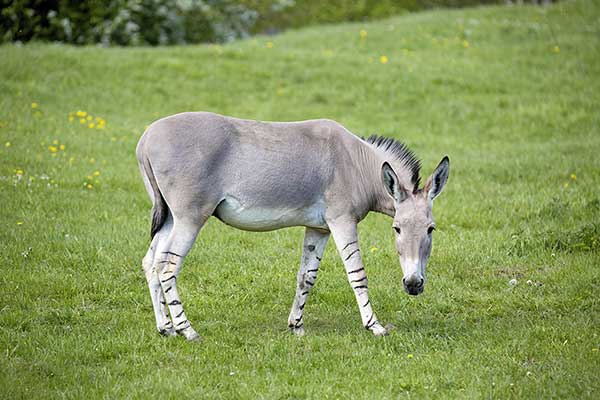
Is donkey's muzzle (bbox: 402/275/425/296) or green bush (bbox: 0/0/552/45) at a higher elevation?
donkey's muzzle (bbox: 402/275/425/296)

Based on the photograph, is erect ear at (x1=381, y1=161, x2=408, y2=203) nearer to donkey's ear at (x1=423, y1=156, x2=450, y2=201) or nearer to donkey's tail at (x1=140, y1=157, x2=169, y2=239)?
donkey's ear at (x1=423, y1=156, x2=450, y2=201)

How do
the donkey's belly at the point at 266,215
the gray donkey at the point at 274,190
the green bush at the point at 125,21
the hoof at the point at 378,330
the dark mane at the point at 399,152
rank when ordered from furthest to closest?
the green bush at the point at 125,21
the dark mane at the point at 399,152
the hoof at the point at 378,330
the donkey's belly at the point at 266,215
the gray donkey at the point at 274,190

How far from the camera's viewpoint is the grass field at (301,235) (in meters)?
6.64

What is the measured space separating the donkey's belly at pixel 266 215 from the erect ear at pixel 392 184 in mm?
658

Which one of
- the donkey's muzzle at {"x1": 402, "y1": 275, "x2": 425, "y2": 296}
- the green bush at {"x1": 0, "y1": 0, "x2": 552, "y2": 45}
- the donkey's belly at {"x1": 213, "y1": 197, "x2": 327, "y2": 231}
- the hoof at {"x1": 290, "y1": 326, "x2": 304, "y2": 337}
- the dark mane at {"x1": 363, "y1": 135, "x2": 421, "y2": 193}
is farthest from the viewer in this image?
the green bush at {"x1": 0, "y1": 0, "x2": 552, "y2": 45}

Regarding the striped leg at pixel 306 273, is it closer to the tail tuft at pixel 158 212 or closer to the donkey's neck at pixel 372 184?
the donkey's neck at pixel 372 184

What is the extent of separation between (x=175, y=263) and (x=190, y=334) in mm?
691

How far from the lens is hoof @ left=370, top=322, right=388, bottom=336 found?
7.53 meters

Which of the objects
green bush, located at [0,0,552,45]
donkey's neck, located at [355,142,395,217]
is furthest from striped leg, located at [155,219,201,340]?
green bush, located at [0,0,552,45]

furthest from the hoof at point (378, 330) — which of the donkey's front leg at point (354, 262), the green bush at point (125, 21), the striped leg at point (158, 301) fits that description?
the green bush at point (125, 21)

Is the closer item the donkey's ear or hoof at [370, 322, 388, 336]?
the donkey's ear

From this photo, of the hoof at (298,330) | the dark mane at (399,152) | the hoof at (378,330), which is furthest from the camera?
the dark mane at (399,152)

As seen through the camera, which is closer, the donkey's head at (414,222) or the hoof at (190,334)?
the donkey's head at (414,222)

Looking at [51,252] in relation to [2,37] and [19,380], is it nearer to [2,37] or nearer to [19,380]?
[19,380]
